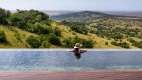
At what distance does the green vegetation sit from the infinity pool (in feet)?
32.0

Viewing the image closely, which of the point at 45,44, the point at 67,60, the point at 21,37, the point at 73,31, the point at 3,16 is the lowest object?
the point at 73,31

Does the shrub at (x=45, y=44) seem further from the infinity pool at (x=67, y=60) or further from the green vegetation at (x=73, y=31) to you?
the infinity pool at (x=67, y=60)

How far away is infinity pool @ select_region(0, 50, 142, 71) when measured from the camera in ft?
16.4

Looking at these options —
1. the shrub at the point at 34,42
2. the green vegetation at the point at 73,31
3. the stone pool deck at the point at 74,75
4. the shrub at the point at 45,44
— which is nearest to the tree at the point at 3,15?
the green vegetation at the point at 73,31

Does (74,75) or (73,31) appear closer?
(74,75)

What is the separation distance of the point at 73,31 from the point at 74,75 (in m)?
16.7

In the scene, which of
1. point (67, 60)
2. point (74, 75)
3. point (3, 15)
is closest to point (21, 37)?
point (3, 15)

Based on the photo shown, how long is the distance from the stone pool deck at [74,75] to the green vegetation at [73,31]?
446 inches

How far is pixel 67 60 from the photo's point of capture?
18.2 feet

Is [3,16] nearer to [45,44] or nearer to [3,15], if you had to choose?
[3,15]

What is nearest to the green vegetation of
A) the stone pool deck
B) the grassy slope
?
the grassy slope

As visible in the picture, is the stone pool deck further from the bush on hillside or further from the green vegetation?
the bush on hillside

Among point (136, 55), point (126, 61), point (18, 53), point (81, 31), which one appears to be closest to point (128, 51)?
point (136, 55)

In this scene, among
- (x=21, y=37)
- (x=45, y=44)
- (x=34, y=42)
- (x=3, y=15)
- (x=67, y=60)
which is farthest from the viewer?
(x=3, y=15)
